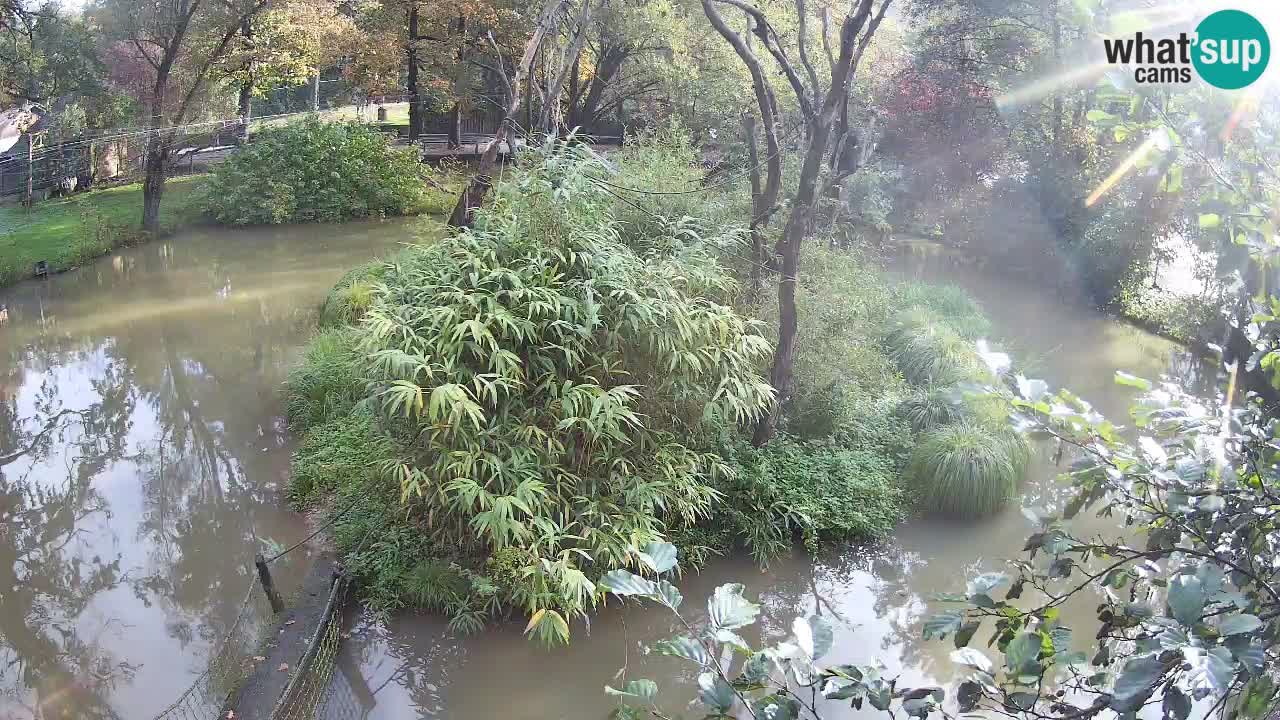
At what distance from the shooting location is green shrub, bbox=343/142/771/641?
4312mm

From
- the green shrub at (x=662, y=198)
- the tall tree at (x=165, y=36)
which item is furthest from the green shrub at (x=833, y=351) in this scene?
the tall tree at (x=165, y=36)

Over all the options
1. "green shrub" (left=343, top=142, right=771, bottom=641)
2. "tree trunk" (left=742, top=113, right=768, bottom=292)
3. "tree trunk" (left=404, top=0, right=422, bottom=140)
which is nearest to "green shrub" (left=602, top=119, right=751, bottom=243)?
"tree trunk" (left=742, top=113, right=768, bottom=292)

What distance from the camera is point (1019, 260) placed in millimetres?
11539

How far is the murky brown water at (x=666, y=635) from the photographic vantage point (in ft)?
13.8

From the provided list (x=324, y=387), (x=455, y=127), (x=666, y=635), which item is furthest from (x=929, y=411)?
(x=455, y=127)

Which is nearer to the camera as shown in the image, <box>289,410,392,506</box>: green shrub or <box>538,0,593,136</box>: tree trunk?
<box>289,410,392,506</box>: green shrub

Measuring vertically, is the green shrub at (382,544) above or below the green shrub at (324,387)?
below

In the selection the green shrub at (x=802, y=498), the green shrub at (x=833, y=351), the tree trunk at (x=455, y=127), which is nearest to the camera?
the green shrub at (x=802, y=498)

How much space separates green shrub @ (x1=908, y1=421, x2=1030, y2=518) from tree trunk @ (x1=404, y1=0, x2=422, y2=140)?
40.5ft

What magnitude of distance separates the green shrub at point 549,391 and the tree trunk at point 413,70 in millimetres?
11644

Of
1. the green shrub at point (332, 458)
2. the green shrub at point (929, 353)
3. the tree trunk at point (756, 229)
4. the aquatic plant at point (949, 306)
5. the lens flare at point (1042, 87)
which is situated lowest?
the green shrub at point (332, 458)

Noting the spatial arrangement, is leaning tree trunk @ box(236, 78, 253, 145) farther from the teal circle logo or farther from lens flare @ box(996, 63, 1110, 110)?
the teal circle logo

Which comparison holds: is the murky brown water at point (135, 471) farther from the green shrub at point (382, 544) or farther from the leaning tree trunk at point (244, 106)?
the leaning tree trunk at point (244, 106)

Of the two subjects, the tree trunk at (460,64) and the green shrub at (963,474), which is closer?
the green shrub at (963,474)
